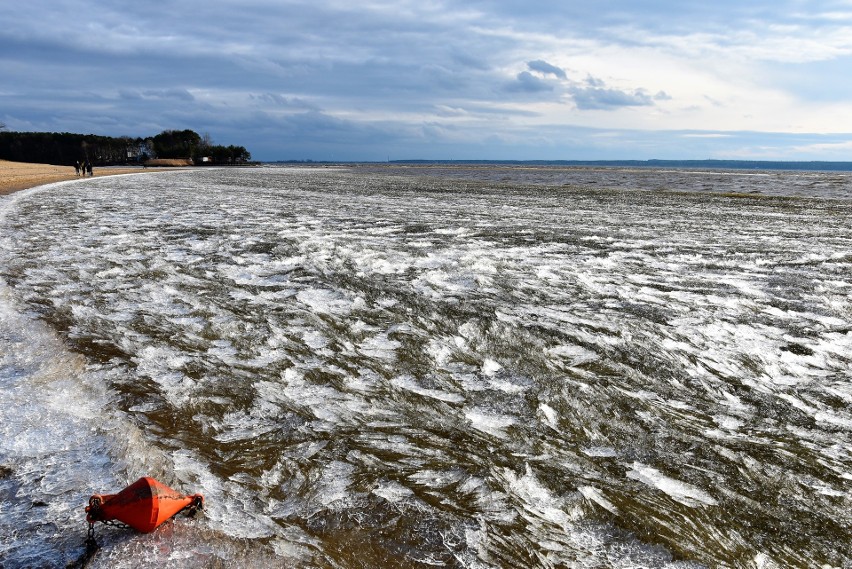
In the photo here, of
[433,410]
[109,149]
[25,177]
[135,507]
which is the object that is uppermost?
[109,149]

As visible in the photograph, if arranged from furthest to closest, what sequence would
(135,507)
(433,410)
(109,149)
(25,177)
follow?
(109,149) → (25,177) → (433,410) → (135,507)

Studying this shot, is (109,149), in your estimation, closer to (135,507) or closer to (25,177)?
(25,177)

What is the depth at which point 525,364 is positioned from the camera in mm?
4164

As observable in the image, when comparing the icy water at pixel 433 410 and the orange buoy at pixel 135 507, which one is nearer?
the orange buoy at pixel 135 507

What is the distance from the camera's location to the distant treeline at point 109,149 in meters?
88.2

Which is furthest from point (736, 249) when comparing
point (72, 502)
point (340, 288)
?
point (72, 502)

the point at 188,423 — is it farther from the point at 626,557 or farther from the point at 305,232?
the point at 305,232

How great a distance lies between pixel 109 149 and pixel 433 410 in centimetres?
11043

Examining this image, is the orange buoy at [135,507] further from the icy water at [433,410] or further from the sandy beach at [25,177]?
the sandy beach at [25,177]

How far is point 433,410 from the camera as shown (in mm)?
3461

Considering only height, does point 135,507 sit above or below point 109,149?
below

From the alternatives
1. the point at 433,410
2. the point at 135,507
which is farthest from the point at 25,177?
the point at 135,507

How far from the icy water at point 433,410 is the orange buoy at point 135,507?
0.27 feet

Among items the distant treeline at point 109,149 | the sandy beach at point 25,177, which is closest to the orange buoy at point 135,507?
the sandy beach at point 25,177
